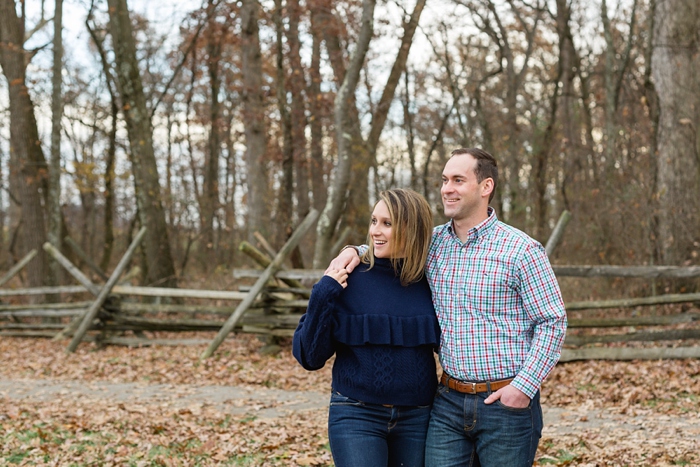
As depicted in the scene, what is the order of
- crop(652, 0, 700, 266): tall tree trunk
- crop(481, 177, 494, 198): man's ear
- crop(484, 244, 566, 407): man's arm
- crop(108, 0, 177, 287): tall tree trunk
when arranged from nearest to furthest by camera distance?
crop(484, 244, 566, 407): man's arm
crop(481, 177, 494, 198): man's ear
crop(652, 0, 700, 266): tall tree trunk
crop(108, 0, 177, 287): tall tree trunk

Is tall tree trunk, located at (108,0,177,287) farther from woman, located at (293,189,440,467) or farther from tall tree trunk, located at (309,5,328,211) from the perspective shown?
woman, located at (293,189,440,467)

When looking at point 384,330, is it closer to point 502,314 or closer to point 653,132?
point 502,314

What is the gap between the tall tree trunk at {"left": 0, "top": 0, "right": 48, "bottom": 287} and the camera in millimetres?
14992

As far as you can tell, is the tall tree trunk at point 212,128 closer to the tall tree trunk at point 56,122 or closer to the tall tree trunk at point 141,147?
the tall tree trunk at point 141,147

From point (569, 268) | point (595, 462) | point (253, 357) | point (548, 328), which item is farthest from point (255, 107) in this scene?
point (548, 328)

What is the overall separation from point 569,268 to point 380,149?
1729cm

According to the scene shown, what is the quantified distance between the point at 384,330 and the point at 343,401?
321 mm

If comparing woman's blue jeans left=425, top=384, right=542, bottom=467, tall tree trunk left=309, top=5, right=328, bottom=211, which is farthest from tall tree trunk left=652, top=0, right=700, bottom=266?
woman's blue jeans left=425, top=384, right=542, bottom=467

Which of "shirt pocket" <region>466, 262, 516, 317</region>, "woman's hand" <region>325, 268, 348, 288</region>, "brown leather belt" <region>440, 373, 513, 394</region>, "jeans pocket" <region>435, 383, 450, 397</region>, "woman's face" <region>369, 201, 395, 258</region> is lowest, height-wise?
"jeans pocket" <region>435, 383, 450, 397</region>

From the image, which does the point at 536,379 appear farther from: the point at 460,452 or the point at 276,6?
the point at 276,6

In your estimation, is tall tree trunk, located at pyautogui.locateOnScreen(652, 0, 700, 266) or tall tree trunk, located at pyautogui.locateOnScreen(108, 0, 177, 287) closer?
tall tree trunk, located at pyautogui.locateOnScreen(652, 0, 700, 266)

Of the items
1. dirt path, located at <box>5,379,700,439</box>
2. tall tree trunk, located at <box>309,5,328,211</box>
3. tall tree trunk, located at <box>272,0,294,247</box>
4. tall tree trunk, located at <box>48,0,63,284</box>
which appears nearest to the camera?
dirt path, located at <box>5,379,700,439</box>

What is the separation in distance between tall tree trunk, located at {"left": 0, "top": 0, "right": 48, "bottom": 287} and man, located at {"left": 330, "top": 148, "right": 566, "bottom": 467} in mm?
13670

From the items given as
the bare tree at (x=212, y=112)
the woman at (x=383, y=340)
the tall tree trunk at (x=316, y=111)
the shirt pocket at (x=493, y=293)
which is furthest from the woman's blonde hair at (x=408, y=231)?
the bare tree at (x=212, y=112)
